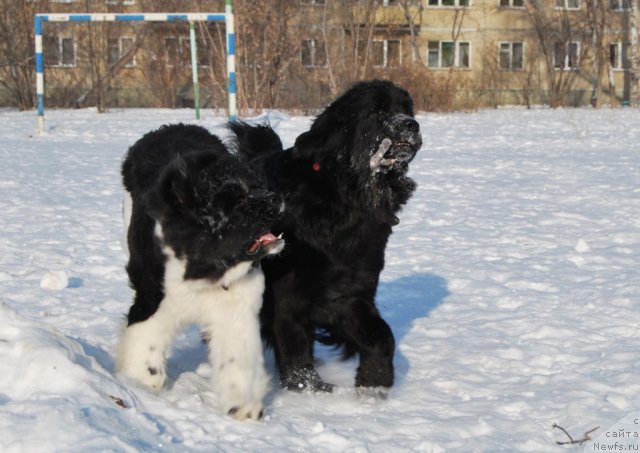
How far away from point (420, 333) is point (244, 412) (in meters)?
1.66

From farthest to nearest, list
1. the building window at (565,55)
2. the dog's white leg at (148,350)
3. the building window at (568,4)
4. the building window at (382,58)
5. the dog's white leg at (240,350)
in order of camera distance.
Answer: the building window at (568,4)
the building window at (565,55)
the building window at (382,58)
the dog's white leg at (148,350)
the dog's white leg at (240,350)

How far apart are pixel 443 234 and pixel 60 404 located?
5046mm

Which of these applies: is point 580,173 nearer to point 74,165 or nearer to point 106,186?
point 106,186

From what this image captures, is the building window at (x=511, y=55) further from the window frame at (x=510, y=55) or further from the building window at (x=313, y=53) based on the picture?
the building window at (x=313, y=53)

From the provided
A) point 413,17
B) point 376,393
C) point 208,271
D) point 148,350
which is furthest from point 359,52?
point 208,271

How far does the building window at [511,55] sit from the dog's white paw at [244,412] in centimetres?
3554

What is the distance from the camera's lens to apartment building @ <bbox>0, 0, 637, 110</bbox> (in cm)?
2217

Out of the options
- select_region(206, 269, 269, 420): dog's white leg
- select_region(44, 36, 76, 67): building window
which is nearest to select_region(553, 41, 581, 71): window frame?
select_region(44, 36, 76, 67): building window

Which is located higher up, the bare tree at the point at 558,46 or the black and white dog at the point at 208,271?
the bare tree at the point at 558,46

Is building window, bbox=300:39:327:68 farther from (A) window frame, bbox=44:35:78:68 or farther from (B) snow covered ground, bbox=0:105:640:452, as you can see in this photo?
(B) snow covered ground, bbox=0:105:640:452

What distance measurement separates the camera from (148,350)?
3451 mm

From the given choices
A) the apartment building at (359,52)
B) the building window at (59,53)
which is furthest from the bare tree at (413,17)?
the building window at (59,53)

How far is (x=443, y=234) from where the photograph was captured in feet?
24.1

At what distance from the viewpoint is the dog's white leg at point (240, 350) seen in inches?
130
